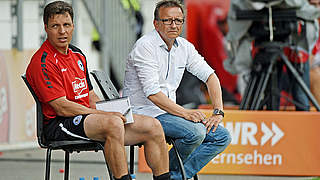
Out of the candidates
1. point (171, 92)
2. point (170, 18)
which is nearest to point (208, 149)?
point (171, 92)

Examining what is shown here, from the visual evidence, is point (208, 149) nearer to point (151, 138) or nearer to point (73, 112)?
point (151, 138)

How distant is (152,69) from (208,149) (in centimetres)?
72

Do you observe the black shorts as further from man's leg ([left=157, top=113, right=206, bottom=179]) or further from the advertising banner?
the advertising banner

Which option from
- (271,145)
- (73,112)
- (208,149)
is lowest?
(271,145)

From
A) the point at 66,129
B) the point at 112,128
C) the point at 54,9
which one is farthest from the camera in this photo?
the point at 54,9

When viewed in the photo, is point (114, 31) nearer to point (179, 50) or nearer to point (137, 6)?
point (137, 6)

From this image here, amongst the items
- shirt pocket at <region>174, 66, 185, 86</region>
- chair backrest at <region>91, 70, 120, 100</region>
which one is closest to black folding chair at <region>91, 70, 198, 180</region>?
chair backrest at <region>91, 70, 120, 100</region>

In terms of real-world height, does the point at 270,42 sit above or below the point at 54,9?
below

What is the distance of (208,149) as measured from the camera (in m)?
5.46

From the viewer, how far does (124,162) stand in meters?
4.73

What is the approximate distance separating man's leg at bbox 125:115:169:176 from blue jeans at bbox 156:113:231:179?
0.21 metres

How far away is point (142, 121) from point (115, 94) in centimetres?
50

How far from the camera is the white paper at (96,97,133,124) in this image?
486 cm

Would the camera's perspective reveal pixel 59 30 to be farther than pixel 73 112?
Yes
